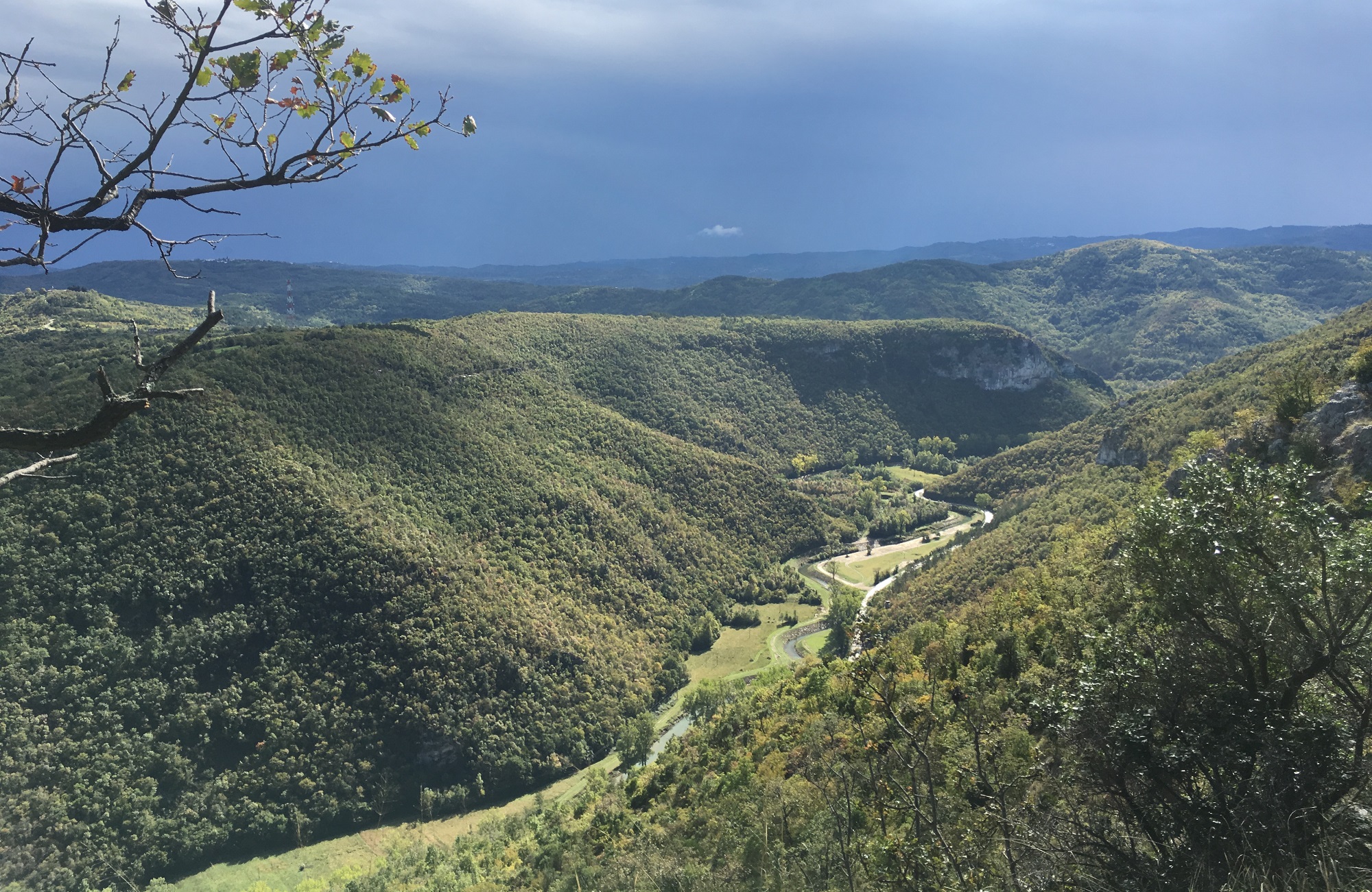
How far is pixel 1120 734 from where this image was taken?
14117mm

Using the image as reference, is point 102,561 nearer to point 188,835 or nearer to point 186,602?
point 186,602

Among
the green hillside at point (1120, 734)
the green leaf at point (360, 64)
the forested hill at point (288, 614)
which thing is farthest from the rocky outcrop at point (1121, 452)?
the green leaf at point (360, 64)

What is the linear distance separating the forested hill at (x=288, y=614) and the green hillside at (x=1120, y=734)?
106 ft

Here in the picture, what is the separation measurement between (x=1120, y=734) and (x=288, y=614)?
103313 millimetres

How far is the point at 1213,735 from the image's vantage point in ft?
46.1

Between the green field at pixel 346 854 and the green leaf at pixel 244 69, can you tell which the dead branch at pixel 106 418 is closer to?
the green leaf at pixel 244 69

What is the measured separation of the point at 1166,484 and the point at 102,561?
125 meters

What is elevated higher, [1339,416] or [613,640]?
[1339,416]

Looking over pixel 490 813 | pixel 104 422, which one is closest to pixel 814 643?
pixel 490 813

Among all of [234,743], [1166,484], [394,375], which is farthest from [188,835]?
[1166,484]

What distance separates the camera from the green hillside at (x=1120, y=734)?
1288 cm

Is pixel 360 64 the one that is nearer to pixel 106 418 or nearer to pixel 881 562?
pixel 106 418

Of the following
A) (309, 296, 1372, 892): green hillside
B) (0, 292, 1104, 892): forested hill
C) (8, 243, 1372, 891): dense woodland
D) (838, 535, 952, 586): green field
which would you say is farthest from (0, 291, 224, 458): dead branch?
(838, 535, 952, 586): green field

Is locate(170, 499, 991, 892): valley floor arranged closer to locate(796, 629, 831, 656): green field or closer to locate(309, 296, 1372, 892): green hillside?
locate(796, 629, 831, 656): green field
